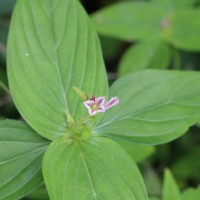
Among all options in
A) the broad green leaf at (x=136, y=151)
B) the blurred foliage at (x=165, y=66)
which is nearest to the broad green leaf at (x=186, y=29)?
the blurred foliage at (x=165, y=66)

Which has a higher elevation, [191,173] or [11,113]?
[11,113]

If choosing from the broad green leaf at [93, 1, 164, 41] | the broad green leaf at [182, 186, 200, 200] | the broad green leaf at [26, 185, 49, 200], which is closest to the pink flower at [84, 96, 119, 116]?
the broad green leaf at [182, 186, 200, 200]

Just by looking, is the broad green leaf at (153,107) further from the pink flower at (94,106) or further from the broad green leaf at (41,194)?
the broad green leaf at (41,194)

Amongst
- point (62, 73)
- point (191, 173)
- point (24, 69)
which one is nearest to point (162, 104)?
point (62, 73)

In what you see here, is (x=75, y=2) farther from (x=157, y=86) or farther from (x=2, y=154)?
(x=2, y=154)

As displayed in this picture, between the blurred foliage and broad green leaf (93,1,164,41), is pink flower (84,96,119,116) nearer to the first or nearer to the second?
the blurred foliage
